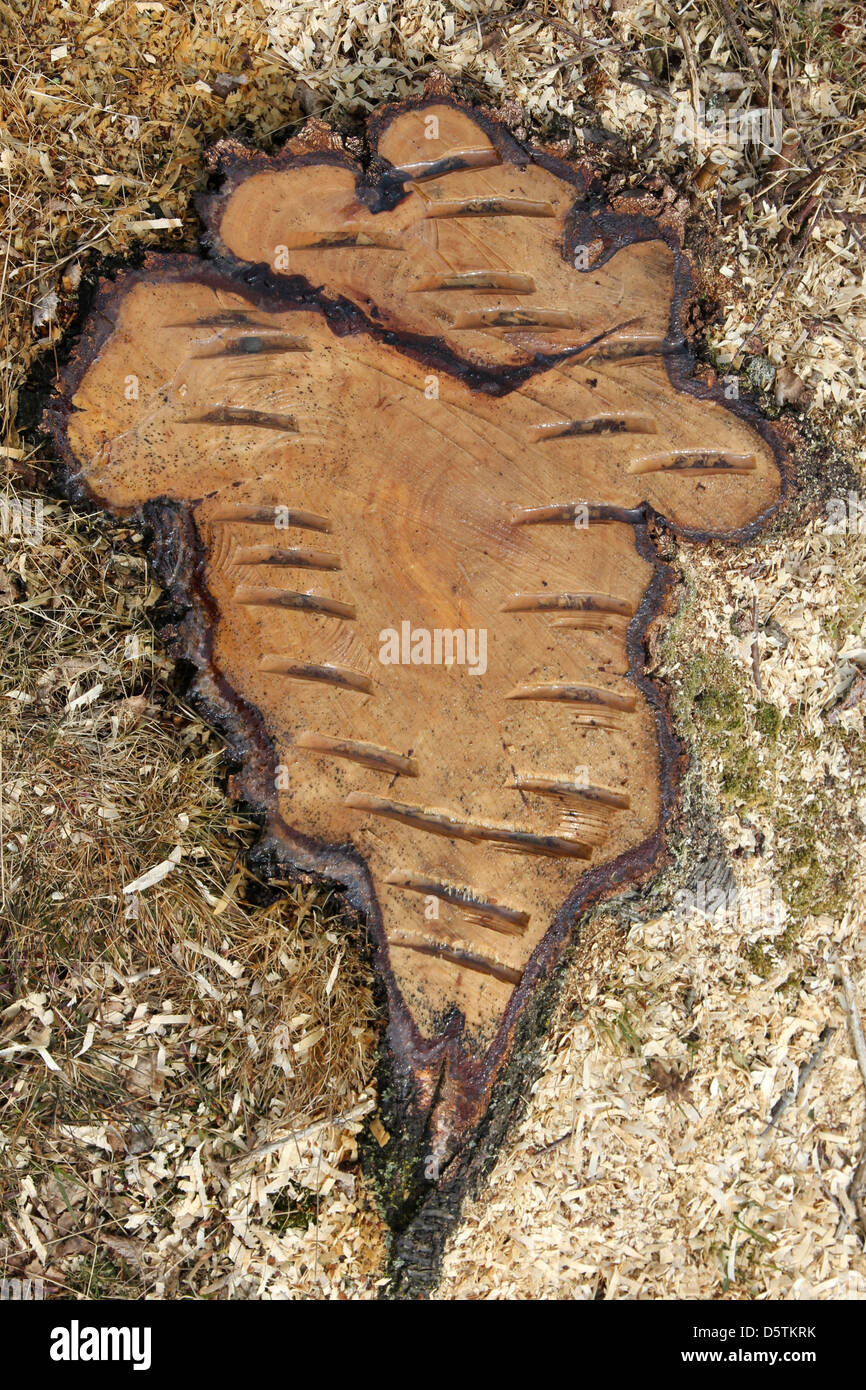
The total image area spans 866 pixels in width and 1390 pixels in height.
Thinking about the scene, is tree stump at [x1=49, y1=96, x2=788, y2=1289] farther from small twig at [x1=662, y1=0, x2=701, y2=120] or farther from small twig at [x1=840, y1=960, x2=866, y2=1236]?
small twig at [x1=840, y1=960, x2=866, y2=1236]

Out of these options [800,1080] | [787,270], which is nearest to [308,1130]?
[800,1080]

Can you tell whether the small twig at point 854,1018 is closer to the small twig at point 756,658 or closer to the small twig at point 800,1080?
the small twig at point 800,1080

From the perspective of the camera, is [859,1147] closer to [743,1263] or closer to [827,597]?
[743,1263]

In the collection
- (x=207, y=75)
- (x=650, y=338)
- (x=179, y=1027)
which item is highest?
(x=207, y=75)

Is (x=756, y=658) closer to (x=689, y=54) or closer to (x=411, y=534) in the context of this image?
(x=411, y=534)

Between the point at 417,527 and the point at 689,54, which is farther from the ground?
the point at 689,54

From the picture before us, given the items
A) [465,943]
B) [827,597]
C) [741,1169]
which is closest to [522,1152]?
[741,1169]
